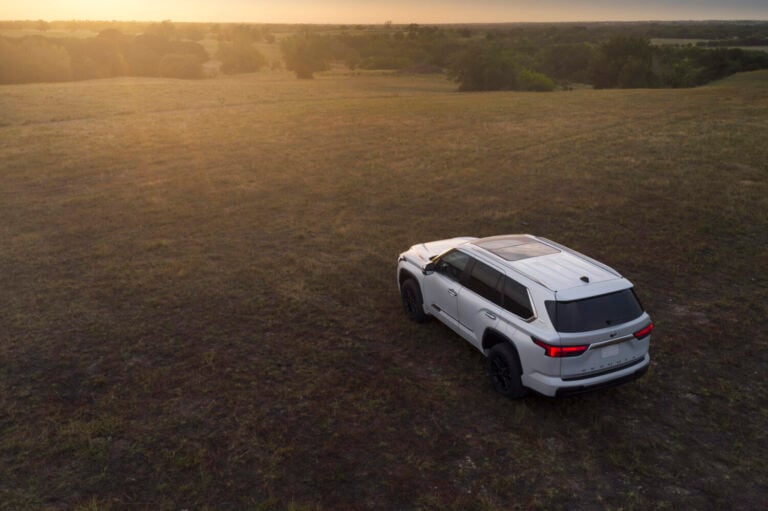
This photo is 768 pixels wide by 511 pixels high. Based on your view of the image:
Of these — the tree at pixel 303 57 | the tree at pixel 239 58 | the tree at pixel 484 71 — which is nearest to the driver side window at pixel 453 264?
the tree at pixel 484 71

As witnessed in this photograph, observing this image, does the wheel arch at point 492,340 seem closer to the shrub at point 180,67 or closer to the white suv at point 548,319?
the white suv at point 548,319

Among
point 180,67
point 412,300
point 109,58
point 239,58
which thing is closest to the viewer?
point 412,300

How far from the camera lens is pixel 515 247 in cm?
864

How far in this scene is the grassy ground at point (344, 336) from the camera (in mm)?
6414

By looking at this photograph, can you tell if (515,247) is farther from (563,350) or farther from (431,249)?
(563,350)

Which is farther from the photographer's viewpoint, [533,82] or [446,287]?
[533,82]

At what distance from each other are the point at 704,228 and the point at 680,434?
29.2 feet

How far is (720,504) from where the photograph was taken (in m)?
5.94

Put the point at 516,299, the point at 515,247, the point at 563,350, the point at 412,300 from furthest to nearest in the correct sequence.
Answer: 1. the point at 412,300
2. the point at 515,247
3. the point at 516,299
4. the point at 563,350

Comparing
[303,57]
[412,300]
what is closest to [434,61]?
[303,57]

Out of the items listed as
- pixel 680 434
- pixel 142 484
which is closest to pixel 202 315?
pixel 142 484

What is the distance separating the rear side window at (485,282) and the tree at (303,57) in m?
64.6

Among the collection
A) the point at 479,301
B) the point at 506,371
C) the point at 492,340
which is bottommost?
the point at 506,371

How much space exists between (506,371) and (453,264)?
6.57 feet
